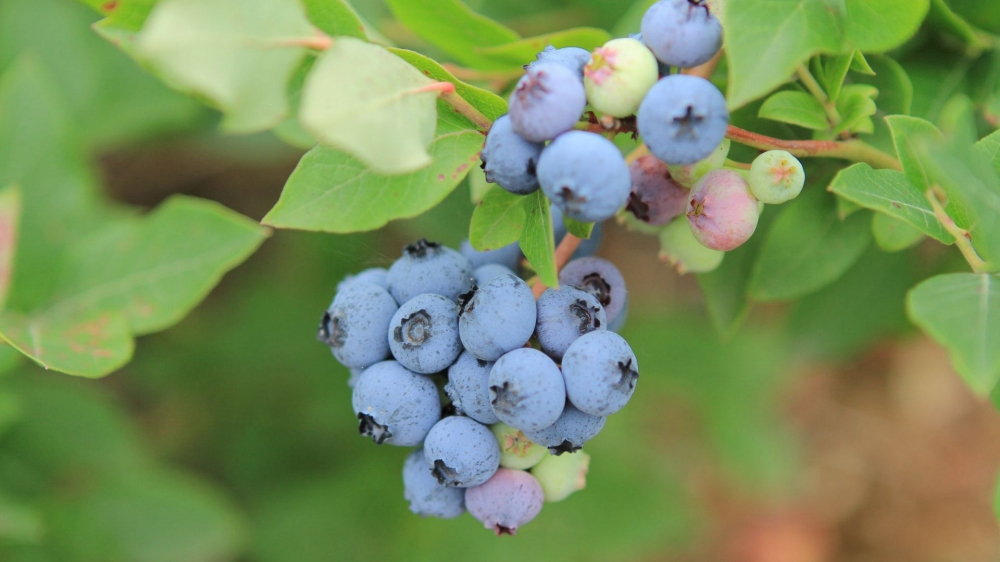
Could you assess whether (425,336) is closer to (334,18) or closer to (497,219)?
(497,219)

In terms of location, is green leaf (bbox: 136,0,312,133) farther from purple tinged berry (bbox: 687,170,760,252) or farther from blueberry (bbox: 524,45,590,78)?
purple tinged berry (bbox: 687,170,760,252)

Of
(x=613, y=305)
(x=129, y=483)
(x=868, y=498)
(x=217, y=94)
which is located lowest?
(x=868, y=498)

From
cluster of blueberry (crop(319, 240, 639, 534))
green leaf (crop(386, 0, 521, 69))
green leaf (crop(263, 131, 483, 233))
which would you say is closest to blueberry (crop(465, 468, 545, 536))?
cluster of blueberry (crop(319, 240, 639, 534))

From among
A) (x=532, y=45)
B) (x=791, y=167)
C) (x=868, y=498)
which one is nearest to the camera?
(x=791, y=167)

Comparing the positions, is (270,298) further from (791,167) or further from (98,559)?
(791,167)

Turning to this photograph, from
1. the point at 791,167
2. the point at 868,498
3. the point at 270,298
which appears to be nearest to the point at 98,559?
the point at 270,298

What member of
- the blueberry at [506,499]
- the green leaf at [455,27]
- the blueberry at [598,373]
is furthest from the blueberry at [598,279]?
the green leaf at [455,27]

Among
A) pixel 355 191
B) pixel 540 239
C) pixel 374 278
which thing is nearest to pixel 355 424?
pixel 374 278

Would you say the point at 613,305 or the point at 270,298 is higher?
the point at 613,305
